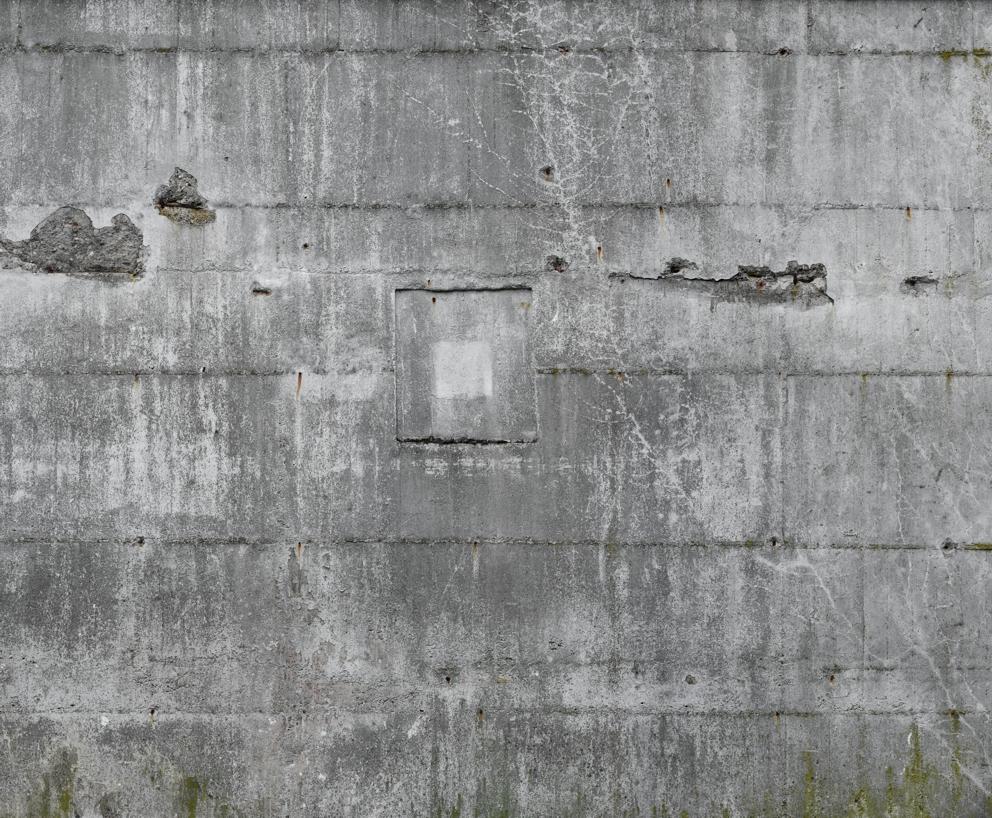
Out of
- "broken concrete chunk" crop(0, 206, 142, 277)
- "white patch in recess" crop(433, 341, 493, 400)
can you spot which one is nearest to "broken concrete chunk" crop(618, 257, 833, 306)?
"white patch in recess" crop(433, 341, 493, 400)

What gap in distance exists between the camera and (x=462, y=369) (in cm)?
429

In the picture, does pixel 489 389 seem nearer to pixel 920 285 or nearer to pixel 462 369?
pixel 462 369

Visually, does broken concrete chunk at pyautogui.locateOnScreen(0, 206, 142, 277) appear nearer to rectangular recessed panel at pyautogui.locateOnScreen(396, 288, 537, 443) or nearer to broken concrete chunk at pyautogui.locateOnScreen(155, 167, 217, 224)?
broken concrete chunk at pyautogui.locateOnScreen(155, 167, 217, 224)

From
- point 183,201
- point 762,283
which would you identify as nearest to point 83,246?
point 183,201

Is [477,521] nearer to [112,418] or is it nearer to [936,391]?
[112,418]

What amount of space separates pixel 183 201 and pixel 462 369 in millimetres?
1791

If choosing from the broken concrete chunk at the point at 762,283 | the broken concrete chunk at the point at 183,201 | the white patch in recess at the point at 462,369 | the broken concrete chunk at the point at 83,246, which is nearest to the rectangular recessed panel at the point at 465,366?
the white patch in recess at the point at 462,369

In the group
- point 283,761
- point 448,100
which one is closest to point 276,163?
point 448,100

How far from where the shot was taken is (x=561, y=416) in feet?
14.0

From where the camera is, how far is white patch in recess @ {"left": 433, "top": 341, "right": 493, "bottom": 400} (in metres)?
4.29

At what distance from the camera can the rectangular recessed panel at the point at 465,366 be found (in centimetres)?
428

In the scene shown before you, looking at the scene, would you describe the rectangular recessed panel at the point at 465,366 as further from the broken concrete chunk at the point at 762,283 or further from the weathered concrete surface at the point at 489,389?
the broken concrete chunk at the point at 762,283

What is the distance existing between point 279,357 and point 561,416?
5.19 feet

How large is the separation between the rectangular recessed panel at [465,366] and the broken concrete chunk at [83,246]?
151 cm
